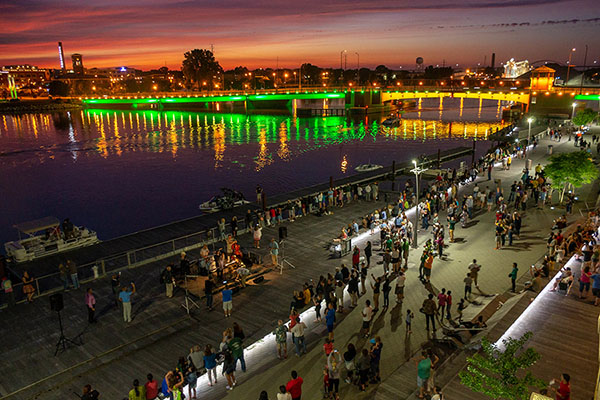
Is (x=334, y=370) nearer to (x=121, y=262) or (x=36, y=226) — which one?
(x=121, y=262)

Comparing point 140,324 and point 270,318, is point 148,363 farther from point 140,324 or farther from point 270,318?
point 270,318

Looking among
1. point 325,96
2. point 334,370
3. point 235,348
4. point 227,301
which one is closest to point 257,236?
point 227,301

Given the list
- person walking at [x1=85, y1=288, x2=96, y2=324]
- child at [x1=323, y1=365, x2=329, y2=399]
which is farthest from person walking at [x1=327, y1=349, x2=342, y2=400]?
person walking at [x1=85, y1=288, x2=96, y2=324]

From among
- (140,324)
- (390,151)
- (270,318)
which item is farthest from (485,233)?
(390,151)

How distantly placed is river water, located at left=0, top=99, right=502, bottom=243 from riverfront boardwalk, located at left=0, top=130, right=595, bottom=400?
71.4 ft

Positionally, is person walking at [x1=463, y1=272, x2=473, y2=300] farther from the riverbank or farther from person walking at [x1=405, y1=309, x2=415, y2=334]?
the riverbank

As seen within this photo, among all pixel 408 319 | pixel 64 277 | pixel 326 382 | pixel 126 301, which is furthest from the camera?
pixel 64 277

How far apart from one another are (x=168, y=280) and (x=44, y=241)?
12748mm

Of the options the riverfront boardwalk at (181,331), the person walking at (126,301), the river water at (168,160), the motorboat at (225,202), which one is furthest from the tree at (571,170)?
the river water at (168,160)

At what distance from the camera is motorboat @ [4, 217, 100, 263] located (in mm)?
24266

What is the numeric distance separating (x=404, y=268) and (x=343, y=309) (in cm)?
446

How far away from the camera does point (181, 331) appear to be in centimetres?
1480

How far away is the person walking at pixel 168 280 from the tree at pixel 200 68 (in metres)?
169

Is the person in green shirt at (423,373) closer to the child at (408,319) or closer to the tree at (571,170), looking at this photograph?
the child at (408,319)
